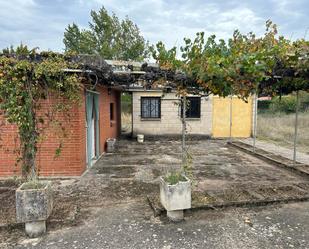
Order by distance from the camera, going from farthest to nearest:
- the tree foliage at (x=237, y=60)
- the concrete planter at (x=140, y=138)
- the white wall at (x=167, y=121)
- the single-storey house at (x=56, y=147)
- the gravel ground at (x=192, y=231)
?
the white wall at (x=167, y=121)
the concrete planter at (x=140, y=138)
the single-storey house at (x=56, y=147)
the tree foliage at (x=237, y=60)
the gravel ground at (x=192, y=231)

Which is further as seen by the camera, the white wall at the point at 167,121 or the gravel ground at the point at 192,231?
the white wall at the point at 167,121

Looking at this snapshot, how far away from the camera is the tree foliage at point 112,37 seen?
2562cm

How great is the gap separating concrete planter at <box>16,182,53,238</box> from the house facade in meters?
9.27

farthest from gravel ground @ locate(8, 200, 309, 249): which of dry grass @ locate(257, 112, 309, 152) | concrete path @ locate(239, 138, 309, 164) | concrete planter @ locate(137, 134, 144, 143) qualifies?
concrete planter @ locate(137, 134, 144, 143)

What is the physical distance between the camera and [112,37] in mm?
26297

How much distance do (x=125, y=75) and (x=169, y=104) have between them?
26.0 ft

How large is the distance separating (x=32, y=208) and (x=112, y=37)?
2517 centimetres

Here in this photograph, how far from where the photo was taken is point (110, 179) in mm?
6012

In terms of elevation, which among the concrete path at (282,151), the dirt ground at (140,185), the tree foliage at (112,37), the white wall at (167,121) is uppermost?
the tree foliage at (112,37)

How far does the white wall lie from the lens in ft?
41.4

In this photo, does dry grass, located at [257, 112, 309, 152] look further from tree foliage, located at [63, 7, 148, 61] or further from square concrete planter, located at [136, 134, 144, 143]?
tree foliage, located at [63, 7, 148, 61]

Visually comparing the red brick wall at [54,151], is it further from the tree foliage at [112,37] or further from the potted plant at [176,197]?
the tree foliage at [112,37]

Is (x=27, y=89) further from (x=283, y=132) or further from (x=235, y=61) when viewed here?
(x=283, y=132)

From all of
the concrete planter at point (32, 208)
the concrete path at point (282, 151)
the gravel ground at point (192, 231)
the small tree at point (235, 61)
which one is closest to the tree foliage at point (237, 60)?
the small tree at point (235, 61)
